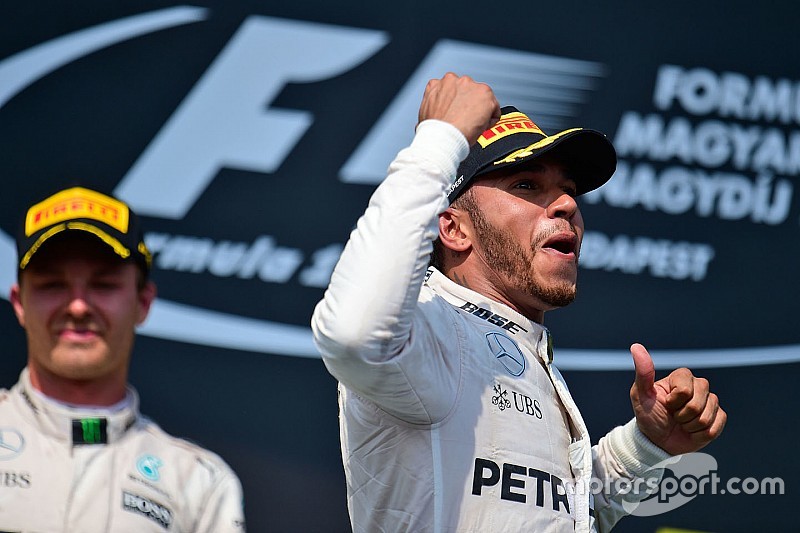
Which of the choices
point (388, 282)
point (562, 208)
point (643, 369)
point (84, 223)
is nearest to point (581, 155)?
point (562, 208)

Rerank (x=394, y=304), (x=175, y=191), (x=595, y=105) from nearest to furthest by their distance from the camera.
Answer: (x=394, y=304) < (x=175, y=191) < (x=595, y=105)

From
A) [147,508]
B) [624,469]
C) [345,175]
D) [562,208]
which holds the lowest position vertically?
[147,508]

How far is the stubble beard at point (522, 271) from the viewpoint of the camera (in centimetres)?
200

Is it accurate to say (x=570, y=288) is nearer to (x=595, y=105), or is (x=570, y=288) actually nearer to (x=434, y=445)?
(x=434, y=445)

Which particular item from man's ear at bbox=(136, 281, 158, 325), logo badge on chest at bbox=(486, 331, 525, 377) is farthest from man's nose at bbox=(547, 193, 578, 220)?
man's ear at bbox=(136, 281, 158, 325)

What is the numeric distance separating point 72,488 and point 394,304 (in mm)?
532

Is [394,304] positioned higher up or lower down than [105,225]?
lower down

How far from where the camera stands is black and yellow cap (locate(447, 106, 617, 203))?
2020 mm

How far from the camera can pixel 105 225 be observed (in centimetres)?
179

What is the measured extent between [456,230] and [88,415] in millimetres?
730

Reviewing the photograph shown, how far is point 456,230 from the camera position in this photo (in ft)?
6.87

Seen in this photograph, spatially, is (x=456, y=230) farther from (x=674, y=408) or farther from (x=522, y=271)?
(x=674, y=408)

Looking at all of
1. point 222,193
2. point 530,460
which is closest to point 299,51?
point 222,193

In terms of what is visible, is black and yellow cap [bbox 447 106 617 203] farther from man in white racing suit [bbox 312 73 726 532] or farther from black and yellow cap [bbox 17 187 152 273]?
black and yellow cap [bbox 17 187 152 273]
